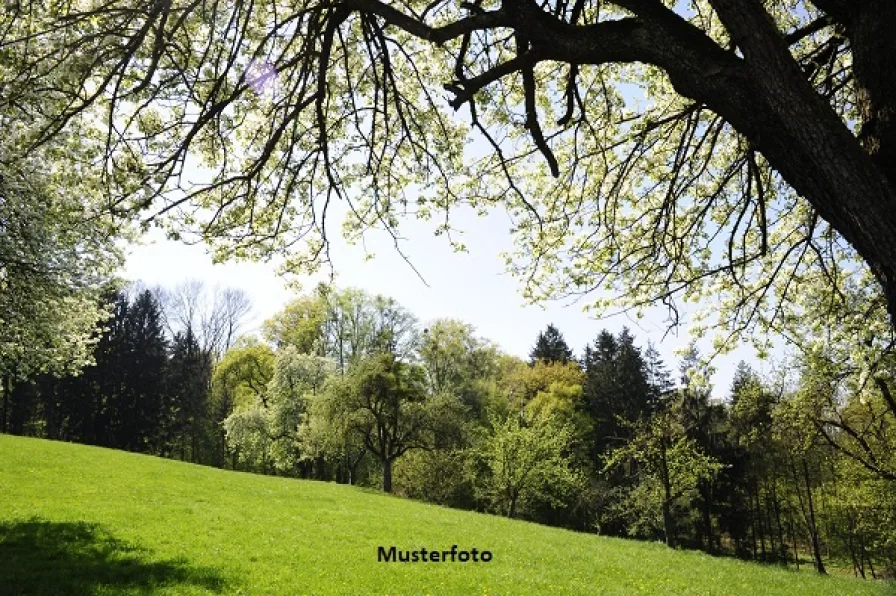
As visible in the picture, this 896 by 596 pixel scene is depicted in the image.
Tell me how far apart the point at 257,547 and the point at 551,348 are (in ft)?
142

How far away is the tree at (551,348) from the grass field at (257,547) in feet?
103

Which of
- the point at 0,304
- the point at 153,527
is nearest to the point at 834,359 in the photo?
the point at 153,527

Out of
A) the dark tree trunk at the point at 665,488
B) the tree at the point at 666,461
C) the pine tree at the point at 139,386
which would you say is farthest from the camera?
the pine tree at the point at 139,386

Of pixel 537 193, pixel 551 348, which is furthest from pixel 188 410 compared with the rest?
pixel 537 193

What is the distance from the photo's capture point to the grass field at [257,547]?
890cm

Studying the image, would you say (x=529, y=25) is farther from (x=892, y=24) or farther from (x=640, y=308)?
(x=640, y=308)

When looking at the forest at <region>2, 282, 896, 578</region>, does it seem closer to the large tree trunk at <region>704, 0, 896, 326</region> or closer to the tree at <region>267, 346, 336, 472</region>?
the tree at <region>267, 346, 336, 472</region>

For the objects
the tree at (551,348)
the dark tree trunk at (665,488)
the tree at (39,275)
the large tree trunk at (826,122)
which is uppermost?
the tree at (551,348)

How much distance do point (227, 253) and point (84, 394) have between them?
173 ft

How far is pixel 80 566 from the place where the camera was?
8688 mm

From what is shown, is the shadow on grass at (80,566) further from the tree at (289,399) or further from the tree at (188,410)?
the tree at (188,410)

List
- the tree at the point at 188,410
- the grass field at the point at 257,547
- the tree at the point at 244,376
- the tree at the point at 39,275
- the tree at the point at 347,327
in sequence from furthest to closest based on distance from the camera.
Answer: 1. the tree at the point at 188,410
2. the tree at the point at 244,376
3. the tree at the point at 347,327
4. the tree at the point at 39,275
5. the grass field at the point at 257,547

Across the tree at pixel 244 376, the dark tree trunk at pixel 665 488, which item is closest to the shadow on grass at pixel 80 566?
the dark tree trunk at pixel 665 488

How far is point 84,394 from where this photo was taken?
48812 mm
